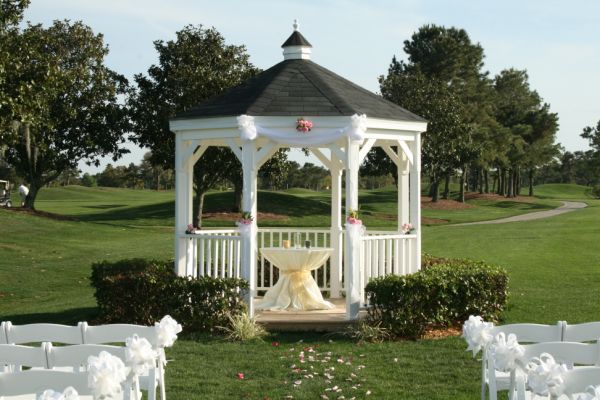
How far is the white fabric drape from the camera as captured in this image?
1310cm

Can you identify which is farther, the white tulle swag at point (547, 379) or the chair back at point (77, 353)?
the chair back at point (77, 353)

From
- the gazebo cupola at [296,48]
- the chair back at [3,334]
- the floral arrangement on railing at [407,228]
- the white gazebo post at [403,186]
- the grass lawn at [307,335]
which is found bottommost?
the grass lawn at [307,335]

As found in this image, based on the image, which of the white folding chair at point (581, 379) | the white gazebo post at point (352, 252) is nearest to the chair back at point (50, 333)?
the white folding chair at point (581, 379)

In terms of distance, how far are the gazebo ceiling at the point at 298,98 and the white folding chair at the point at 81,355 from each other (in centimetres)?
770

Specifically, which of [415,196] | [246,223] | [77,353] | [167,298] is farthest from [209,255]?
[77,353]

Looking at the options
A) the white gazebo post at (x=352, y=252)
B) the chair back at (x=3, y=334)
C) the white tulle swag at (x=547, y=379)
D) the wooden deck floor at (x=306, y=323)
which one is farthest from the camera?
the white gazebo post at (x=352, y=252)

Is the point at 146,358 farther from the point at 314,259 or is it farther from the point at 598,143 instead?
the point at 598,143

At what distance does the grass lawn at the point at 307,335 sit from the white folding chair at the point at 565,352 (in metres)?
3.08

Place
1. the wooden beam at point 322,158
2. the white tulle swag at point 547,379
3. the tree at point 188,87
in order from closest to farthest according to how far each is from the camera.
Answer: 1. the white tulle swag at point 547,379
2. the wooden beam at point 322,158
3. the tree at point 188,87

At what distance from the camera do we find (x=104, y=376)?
4.78 meters

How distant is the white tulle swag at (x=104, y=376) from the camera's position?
4742 mm

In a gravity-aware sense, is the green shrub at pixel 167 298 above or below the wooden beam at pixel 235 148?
below

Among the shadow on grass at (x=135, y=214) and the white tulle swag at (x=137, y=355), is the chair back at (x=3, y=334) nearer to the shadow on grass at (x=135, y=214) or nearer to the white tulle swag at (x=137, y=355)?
the white tulle swag at (x=137, y=355)

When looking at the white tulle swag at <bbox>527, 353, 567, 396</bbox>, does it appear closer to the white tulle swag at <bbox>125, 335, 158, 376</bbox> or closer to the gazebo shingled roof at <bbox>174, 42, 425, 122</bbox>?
the white tulle swag at <bbox>125, 335, 158, 376</bbox>
